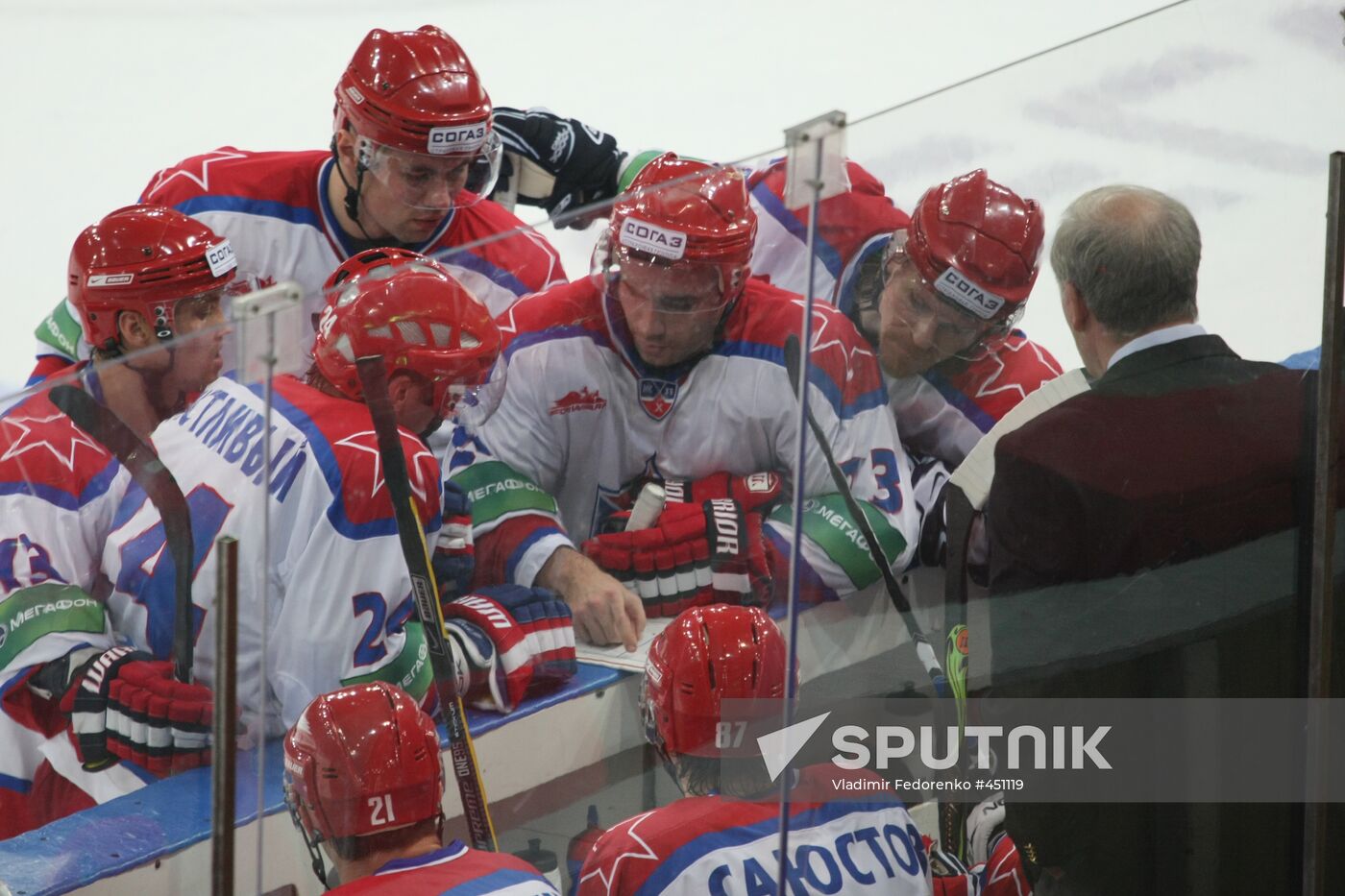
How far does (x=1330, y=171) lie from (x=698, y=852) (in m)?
0.89

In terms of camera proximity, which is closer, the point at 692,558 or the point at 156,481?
the point at 156,481

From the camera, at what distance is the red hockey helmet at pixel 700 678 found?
1.62 m

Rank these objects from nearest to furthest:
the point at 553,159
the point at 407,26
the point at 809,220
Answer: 1. the point at 809,220
2. the point at 553,159
3. the point at 407,26

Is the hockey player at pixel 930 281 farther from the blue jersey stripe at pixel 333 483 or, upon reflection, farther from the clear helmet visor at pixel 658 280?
the blue jersey stripe at pixel 333 483

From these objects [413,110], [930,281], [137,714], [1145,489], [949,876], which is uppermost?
[413,110]

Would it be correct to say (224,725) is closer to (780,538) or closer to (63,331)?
(780,538)

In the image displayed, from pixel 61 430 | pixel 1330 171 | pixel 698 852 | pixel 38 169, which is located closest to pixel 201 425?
pixel 61 430

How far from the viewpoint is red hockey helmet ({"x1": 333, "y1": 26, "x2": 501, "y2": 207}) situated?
2.89 metres

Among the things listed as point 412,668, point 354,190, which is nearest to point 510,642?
point 412,668

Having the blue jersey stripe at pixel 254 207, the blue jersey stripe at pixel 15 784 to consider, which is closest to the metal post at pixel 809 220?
the blue jersey stripe at pixel 15 784

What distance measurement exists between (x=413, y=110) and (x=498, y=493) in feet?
4.56

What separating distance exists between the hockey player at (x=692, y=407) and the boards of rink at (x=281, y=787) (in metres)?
0.05

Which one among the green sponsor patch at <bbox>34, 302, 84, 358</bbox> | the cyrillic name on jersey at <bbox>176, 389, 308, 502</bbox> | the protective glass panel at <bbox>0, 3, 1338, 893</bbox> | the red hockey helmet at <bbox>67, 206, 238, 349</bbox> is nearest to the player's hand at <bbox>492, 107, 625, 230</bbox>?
the green sponsor patch at <bbox>34, 302, 84, 358</bbox>

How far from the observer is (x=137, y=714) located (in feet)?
5.28
